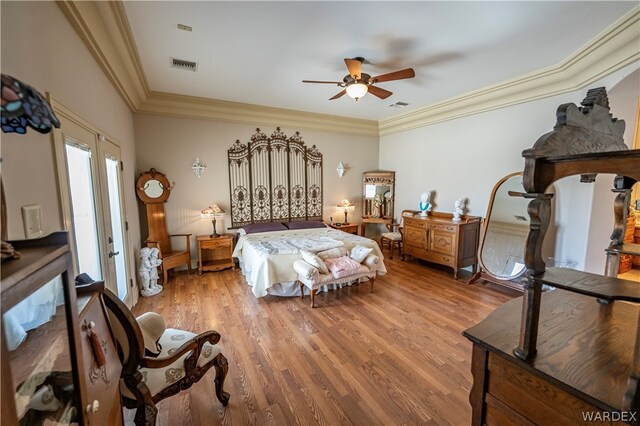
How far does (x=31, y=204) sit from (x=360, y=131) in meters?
5.58

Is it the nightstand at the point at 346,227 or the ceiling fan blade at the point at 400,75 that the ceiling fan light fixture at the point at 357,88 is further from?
the nightstand at the point at 346,227

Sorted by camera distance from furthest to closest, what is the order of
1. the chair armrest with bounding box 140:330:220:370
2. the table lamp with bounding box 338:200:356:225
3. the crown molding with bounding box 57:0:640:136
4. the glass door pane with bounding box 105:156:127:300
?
the table lamp with bounding box 338:200:356:225
the glass door pane with bounding box 105:156:127:300
the crown molding with bounding box 57:0:640:136
the chair armrest with bounding box 140:330:220:370

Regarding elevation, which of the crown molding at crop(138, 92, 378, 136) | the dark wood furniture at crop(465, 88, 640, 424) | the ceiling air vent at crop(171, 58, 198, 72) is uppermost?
the ceiling air vent at crop(171, 58, 198, 72)

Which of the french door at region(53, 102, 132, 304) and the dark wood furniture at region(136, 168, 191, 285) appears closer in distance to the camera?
the french door at region(53, 102, 132, 304)

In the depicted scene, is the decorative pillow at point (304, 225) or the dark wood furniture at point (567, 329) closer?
the dark wood furniture at point (567, 329)

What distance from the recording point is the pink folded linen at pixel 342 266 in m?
3.40

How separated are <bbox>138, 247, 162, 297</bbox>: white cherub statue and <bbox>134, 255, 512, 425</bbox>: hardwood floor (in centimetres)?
16

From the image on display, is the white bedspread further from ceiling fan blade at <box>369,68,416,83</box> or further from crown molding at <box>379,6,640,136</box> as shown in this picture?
crown molding at <box>379,6,640,136</box>

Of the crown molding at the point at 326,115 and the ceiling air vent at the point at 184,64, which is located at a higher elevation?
the ceiling air vent at the point at 184,64

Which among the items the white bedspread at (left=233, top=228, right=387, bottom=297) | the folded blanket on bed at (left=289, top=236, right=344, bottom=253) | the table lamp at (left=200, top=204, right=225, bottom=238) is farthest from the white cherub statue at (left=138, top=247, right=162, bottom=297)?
the folded blanket on bed at (left=289, top=236, right=344, bottom=253)

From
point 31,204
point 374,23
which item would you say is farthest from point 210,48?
point 31,204

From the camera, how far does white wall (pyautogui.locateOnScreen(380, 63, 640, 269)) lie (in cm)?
325

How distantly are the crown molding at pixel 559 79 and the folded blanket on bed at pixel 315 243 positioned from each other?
9.82 feet

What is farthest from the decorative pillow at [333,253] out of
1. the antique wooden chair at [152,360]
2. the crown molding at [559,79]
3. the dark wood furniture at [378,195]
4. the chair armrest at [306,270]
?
the crown molding at [559,79]
